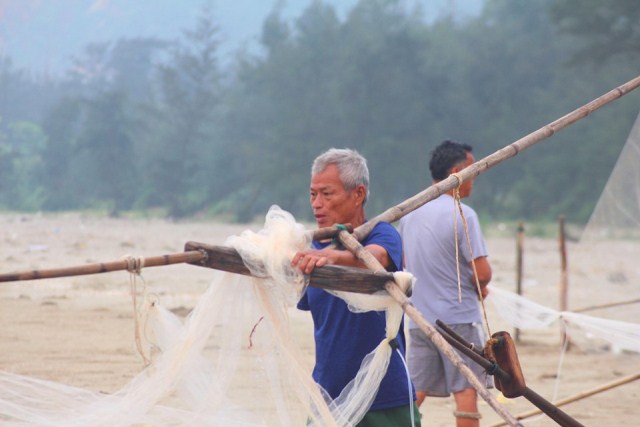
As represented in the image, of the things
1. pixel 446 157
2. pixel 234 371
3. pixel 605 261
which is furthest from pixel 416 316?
pixel 605 261

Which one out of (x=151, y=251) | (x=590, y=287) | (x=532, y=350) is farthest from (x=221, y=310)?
(x=151, y=251)

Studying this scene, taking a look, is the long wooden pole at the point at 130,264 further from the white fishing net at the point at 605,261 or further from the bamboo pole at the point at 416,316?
the white fishing net at the point at 605,261

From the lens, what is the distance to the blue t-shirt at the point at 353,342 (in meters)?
3.60

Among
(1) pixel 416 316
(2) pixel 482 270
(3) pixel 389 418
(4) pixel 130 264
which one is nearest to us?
(4) pixel 130 264

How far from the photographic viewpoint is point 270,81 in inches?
1577

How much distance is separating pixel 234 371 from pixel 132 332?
22.5 ft

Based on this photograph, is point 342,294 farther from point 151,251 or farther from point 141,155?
point 141,155

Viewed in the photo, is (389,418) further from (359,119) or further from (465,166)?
(359,119)

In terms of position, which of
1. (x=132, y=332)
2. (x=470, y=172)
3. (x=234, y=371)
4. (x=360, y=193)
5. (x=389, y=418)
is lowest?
(x=389, y=418)

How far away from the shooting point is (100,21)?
67.4m

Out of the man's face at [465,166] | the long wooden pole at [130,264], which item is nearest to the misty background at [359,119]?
the man's face at [465,166]

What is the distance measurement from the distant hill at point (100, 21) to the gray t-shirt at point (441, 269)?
42856 millimetres

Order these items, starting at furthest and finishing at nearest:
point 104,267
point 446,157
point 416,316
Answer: point 446,157 < point 416,316 < point 104,267

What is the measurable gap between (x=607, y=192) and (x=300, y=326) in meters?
5.76
